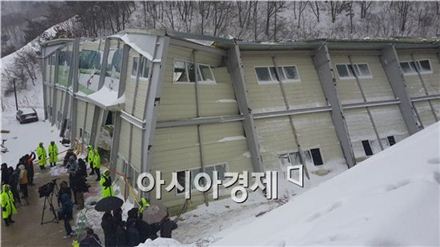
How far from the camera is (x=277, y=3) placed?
5831 centimetres

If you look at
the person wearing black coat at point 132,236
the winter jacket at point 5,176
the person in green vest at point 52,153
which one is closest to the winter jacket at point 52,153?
the person in green vest at point 52,153

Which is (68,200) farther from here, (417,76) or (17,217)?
(417,76)

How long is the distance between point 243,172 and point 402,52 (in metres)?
11.5

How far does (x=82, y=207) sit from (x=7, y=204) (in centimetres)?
253

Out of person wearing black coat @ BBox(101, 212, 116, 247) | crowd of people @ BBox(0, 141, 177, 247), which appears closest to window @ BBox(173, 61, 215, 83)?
crowd of people @ BBox(0, 141, 177, 247)

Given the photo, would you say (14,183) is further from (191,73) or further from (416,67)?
(416,67)

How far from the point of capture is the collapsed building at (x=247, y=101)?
13.8 metres

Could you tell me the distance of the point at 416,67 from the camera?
20.8m

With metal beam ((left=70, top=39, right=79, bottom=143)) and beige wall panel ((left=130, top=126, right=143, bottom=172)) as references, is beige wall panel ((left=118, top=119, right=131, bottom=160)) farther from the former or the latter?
metal beam ((left=70, top=39, right=79, bottom=143))

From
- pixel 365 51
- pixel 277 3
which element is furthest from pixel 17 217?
pixel 277 3

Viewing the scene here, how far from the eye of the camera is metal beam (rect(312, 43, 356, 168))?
1711 centimetres

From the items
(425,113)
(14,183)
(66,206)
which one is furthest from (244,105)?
(425,113)

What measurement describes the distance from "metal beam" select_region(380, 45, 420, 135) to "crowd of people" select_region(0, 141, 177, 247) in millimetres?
13838

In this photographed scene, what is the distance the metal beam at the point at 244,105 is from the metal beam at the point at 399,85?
8670 mm
